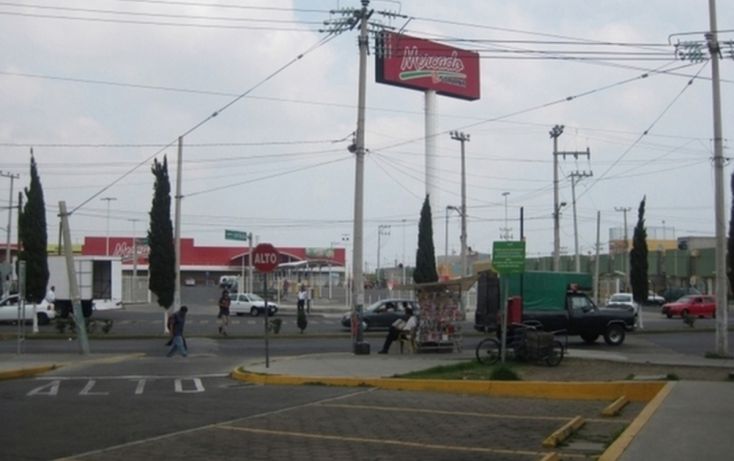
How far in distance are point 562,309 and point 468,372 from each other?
13970mm

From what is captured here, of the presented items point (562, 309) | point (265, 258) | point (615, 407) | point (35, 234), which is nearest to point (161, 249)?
point (35, 234)

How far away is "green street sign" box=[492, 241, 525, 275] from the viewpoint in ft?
71.7

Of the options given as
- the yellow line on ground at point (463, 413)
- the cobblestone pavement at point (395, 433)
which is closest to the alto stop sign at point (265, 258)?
the cobblestone pavement at point (395, 433)

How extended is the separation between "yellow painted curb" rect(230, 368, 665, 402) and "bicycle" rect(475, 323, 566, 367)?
411 cm

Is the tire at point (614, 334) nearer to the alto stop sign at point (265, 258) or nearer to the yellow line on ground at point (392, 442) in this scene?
the alto stop sign at point (265, 258)

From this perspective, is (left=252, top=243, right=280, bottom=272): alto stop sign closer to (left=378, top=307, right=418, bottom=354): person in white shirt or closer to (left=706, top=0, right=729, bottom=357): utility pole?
(left=378, top=307, right=418, bottom=354): person in white shirt

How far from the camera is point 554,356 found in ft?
76.0

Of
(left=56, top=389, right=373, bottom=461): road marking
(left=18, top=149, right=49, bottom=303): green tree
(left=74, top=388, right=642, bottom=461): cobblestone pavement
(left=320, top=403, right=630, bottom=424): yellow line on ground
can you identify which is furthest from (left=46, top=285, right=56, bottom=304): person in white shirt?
(left=320, top=403, right=630, bottom=424): yellow line on ground

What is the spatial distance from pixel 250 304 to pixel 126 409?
155ft

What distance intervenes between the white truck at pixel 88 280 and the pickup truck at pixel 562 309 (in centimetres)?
2598

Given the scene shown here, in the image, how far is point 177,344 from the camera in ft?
97.9

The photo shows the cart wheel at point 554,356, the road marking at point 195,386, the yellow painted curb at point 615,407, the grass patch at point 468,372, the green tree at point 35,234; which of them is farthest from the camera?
the green tree at point 35,234

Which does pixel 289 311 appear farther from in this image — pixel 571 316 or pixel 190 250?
pixel 190 250

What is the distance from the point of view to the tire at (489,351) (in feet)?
78.2
